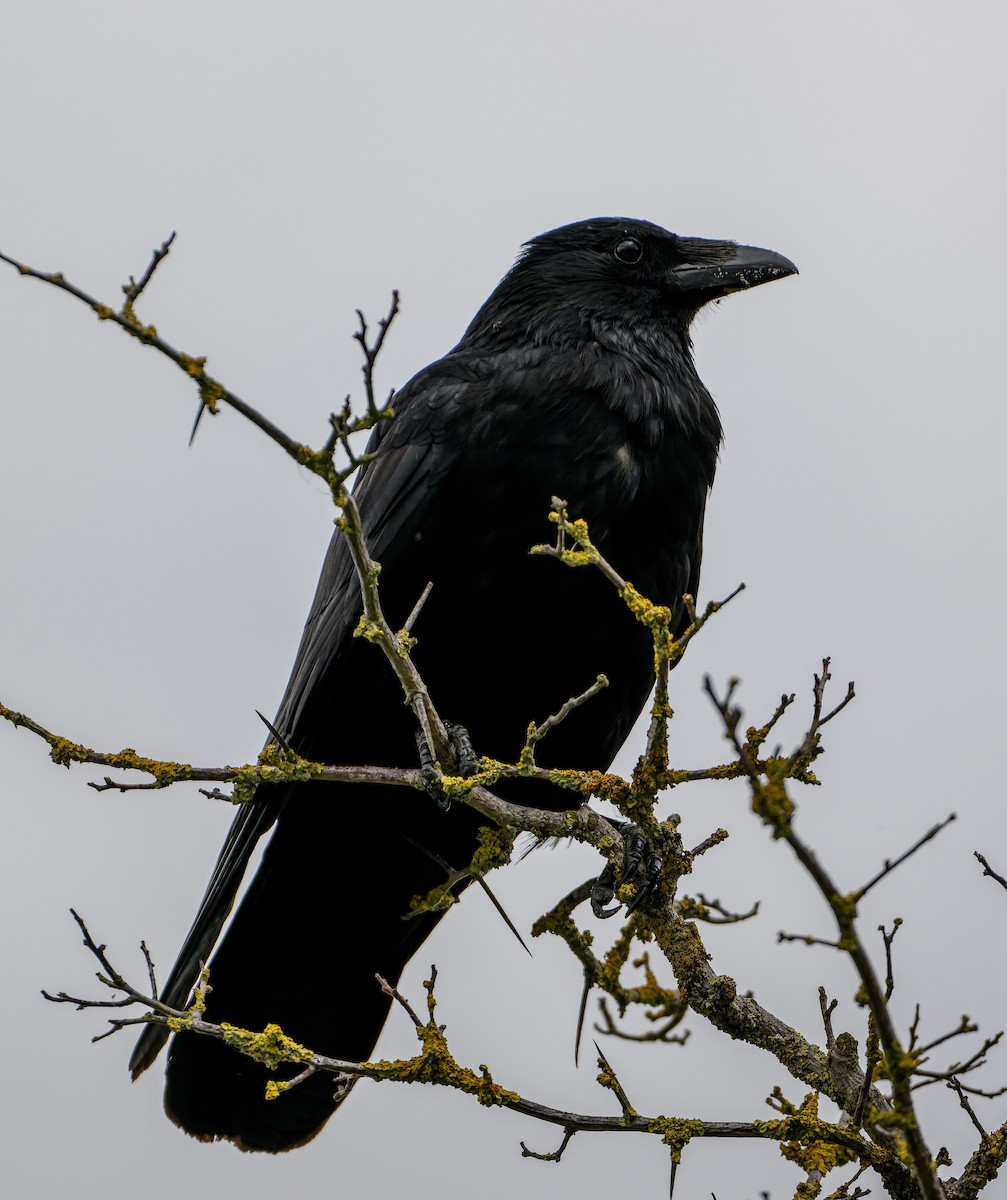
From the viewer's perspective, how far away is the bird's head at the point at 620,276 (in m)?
5.61

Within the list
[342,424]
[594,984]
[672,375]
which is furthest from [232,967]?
[342,424]

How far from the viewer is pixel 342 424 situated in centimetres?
288

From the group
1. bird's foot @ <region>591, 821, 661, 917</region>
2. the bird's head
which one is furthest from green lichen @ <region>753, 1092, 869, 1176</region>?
the bird's head

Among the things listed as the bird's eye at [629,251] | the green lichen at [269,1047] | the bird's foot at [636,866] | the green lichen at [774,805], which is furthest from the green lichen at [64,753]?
the bird's eye at [629,251]

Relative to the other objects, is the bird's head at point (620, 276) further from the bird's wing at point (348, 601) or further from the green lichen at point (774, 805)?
the green lichen at point (774, 805)

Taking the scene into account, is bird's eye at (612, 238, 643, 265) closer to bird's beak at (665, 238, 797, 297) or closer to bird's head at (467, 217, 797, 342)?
bird's head at (467, 217, 797, 342)

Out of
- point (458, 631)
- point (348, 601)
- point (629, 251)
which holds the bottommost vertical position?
point (458, 631)

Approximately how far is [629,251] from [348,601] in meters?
1.91

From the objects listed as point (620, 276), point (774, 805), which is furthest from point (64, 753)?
point (620, 276)

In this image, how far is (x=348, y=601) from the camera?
195 inches

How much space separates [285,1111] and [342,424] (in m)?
3.47

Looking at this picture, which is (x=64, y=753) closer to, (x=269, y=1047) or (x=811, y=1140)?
(x=269, y=1047)

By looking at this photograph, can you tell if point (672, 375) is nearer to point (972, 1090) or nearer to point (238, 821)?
point (238, 821)

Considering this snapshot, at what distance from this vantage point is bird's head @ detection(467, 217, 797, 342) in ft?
18.4
